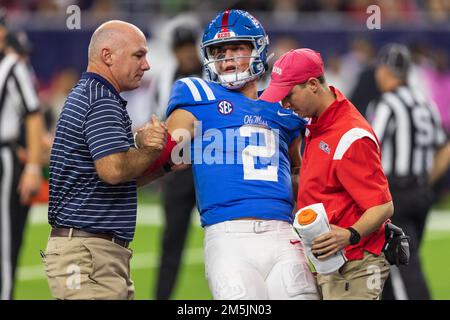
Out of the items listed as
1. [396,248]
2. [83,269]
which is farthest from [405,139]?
[83,269]

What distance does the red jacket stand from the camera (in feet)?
17.6

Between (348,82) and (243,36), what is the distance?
10.7 meters

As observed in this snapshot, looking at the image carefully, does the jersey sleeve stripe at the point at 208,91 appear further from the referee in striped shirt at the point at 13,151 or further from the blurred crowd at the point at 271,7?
the blurred crowd at the point at 271,7

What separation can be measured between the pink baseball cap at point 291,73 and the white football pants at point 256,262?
646 mm

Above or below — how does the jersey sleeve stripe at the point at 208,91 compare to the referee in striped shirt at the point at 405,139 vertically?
below

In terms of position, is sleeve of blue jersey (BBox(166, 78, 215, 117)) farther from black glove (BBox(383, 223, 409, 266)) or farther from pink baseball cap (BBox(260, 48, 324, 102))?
black glove (BBox(383, 223, 409, 266))

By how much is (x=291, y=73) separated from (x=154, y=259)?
6.57 metres

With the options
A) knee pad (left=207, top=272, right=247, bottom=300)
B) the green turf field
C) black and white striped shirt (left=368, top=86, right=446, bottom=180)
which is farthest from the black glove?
the green turf field

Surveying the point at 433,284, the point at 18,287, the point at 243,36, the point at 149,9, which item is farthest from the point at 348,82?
the point at 243,36

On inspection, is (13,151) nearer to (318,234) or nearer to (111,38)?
(111,38)

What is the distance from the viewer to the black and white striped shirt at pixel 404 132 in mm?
8633

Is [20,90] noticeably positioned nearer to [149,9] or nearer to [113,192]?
[113,192]

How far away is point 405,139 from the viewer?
8.70 meters

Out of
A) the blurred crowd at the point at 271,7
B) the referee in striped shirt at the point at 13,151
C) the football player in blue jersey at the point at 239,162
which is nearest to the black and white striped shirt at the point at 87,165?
the football player in blue jersey at the point at 239,162
